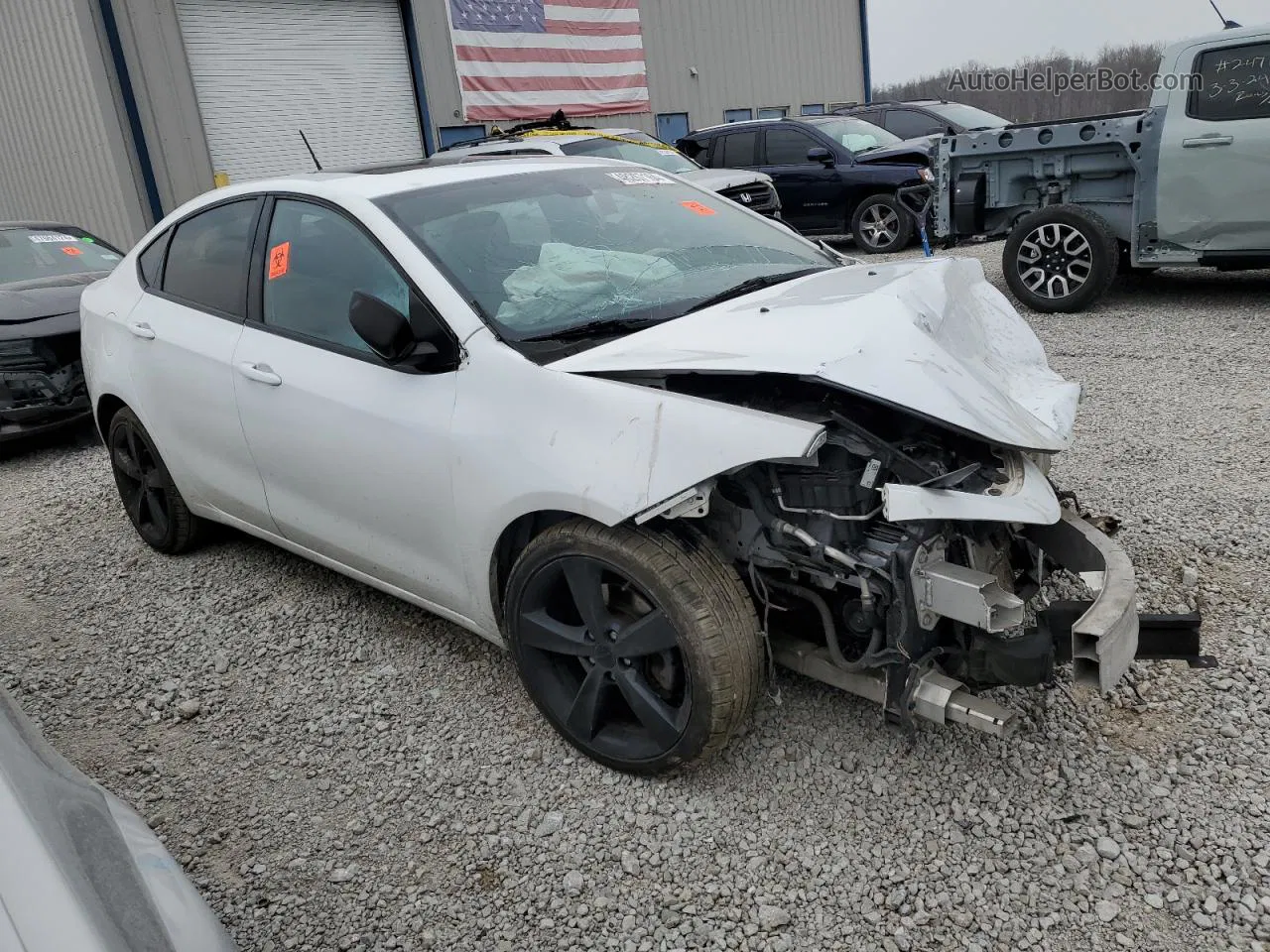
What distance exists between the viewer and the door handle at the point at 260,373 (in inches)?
128

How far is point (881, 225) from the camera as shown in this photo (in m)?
11.6

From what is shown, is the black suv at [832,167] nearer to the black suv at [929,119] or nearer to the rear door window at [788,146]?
the rear door window at [788,146]

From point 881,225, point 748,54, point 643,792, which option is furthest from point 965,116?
point 643,792

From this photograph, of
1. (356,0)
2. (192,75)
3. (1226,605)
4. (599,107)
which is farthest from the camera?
(599,107)

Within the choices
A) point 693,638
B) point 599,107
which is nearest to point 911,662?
point 693,638

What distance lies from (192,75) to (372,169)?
10.9 meters

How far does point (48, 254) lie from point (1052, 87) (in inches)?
444

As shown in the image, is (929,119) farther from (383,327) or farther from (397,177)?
(383,327)

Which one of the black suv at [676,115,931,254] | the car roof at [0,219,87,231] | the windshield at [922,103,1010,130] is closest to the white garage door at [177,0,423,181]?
the black suv at [676,115,931,254]

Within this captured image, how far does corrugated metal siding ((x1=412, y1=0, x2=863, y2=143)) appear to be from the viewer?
15703 millimetres

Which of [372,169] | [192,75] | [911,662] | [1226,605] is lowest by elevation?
[1226,605]

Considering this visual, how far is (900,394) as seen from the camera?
2312 mm

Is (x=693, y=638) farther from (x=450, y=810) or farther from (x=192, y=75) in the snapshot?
(x=192, y=75)

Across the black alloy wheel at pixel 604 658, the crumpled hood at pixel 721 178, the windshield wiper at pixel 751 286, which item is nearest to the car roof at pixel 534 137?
the crumpled hood at pixel 721 178
